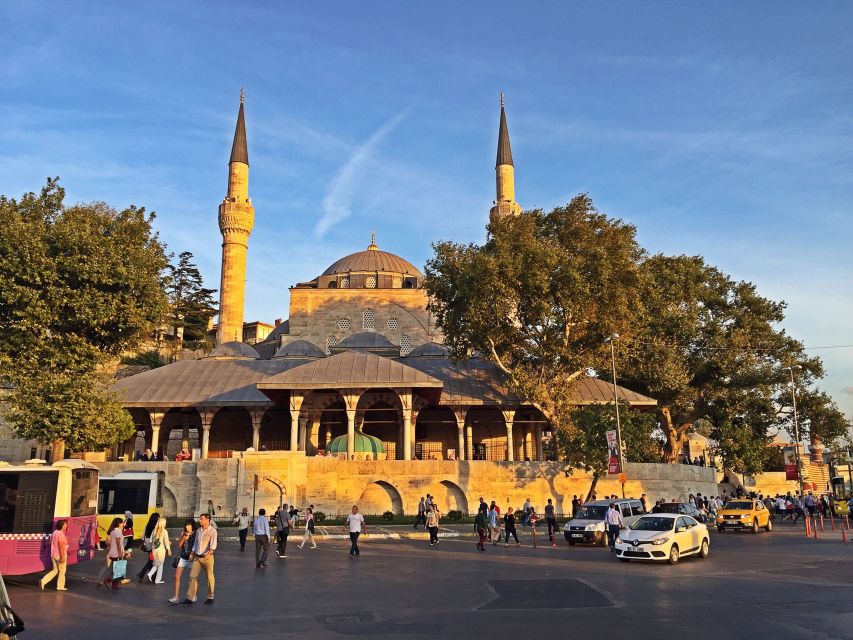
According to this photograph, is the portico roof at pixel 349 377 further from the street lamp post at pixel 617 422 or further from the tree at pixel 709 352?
the tree at pixel 709 352

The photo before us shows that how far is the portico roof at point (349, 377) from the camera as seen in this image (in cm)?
3441

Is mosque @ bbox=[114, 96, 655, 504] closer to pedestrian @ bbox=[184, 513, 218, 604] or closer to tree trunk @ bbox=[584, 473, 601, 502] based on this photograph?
tree trunk @ bbox=[584, 473, 601, 502]

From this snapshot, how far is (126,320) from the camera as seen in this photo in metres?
28.9

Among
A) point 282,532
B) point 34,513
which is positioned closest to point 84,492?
point 34,513

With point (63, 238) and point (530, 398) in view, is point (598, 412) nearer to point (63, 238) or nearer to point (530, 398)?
point (530, 398)

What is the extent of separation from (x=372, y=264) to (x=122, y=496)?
41884 mm

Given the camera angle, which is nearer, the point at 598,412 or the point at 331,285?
the point at 598,412

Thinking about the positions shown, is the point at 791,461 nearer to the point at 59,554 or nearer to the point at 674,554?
the point at 674,554

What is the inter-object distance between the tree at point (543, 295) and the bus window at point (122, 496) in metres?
17.6

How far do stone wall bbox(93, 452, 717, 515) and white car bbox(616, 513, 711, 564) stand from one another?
1687cm

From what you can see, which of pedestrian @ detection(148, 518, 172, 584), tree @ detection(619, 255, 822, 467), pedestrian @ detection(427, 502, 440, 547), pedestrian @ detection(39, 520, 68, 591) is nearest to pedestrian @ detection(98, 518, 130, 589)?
pedestrian @ detection(148, 518, 172, 584)

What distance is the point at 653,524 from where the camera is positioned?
17.0 m

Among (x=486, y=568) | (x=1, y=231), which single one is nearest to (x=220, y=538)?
(x=486, y=568)

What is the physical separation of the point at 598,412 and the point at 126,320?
71.3ft
